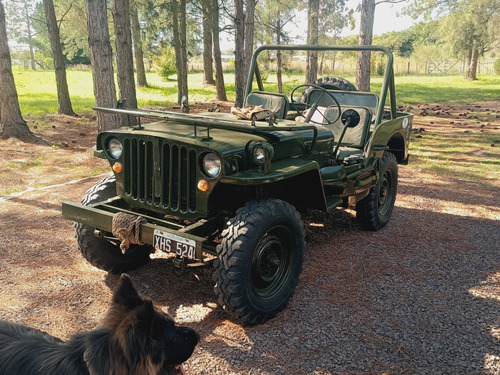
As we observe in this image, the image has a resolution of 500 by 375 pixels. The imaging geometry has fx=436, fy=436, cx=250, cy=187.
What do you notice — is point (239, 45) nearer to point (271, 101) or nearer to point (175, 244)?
point (271, 101)

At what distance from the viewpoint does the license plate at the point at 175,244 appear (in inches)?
122

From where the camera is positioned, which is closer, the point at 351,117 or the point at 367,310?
the point at 367,310

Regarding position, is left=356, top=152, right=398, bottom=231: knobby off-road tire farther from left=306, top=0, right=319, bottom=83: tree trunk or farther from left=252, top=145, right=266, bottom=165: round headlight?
left=306, top=0, right=319, bottom=83: tree trunk

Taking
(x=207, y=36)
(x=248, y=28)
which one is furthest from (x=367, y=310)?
(x=207, y=36)

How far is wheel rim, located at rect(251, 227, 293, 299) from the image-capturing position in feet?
11.4

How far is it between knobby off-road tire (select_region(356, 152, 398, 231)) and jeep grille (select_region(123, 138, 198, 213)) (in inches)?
105

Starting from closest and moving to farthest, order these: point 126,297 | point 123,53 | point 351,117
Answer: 1. point 126,297
2. point 351,117
3. point 123,53

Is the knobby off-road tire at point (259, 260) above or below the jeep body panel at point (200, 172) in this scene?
below

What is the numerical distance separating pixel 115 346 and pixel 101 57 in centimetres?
735

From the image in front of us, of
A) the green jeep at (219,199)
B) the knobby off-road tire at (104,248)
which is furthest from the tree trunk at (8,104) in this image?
the green jeep at (219,199)

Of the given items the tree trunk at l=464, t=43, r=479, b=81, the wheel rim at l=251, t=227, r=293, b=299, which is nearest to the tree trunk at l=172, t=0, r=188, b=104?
the wheel rim at l=251, t=227, r=293, b=299

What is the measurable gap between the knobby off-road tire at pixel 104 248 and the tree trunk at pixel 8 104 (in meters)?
7.55

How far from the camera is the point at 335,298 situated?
3.84 m

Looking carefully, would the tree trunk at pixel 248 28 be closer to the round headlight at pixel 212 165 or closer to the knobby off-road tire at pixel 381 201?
the knobby off-road tire at pixel 381 201
